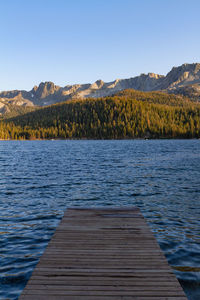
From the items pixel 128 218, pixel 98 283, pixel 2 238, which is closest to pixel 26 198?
pixel 2 238

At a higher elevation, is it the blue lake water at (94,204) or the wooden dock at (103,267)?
the wooden dock at (103,267)

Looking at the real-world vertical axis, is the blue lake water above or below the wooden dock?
below

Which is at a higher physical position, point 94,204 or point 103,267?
point 103,267

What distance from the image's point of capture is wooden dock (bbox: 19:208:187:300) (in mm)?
6508

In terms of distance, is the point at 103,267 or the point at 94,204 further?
the point at 94,204

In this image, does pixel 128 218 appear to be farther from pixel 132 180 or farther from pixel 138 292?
pixel 132 180

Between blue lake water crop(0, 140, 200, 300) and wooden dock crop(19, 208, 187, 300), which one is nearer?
wooden dock crop(19, 208, 187, 300)

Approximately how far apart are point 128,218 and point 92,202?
814 cm

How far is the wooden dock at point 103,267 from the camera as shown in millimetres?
6508

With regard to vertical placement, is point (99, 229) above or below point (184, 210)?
above

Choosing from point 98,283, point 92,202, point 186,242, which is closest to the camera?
point 98,283

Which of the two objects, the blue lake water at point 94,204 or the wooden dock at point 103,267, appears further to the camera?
the blue lake water at point 94,204

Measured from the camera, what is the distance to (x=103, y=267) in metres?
7.91

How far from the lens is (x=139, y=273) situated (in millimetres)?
7477
